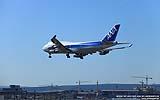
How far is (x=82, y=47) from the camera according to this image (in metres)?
87.2

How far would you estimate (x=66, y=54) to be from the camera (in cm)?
8656

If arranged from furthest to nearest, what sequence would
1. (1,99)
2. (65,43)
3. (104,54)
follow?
(1,99), (65,43), (104,54)

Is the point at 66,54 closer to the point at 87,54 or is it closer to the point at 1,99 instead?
the point at 87,54

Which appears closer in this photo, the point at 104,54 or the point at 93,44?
the point at 104,54

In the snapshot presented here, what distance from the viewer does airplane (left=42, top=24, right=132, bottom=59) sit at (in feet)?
267

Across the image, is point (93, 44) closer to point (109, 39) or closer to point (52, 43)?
point (109, 39)

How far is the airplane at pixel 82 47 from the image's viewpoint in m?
81.4

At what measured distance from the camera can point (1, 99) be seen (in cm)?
11556

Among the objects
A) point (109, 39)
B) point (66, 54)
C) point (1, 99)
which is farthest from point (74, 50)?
point (1, 99)

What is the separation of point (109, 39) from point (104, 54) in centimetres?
680

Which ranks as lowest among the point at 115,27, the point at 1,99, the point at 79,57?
the point at 1,99

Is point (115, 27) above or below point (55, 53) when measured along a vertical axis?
above

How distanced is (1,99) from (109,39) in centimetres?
4496

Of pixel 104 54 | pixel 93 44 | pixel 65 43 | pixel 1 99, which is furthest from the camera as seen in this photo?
pixel 1 99
